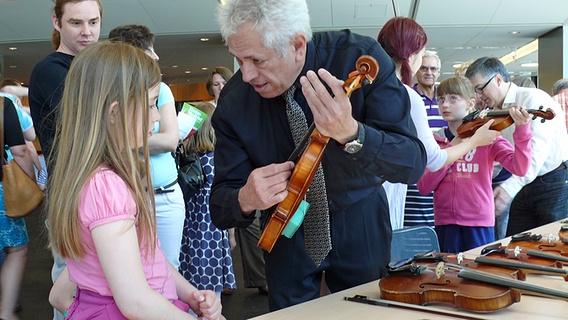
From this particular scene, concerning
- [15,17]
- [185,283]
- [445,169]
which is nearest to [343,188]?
[185,283]

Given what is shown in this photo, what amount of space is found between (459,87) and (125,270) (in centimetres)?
256

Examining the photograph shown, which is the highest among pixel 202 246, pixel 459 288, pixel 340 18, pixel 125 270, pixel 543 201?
pixel 340 18

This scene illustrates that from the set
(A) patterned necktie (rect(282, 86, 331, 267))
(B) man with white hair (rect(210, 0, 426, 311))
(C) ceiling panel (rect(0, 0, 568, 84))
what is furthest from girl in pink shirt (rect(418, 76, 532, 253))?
(C) ceiling panel (rect(0, 0, 568, 84))

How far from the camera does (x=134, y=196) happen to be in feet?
4.74

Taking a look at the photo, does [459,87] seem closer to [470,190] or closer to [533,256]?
[470,190]

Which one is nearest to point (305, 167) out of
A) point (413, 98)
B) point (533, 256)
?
point (533, 256)

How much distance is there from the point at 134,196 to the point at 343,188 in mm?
596

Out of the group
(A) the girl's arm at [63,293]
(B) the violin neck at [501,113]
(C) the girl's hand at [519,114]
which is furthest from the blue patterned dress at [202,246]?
(A) the girl's arm at [63,293]

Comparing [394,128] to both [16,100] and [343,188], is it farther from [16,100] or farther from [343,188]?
[16,100]

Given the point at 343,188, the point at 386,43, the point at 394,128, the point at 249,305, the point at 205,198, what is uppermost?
the point at 386,43

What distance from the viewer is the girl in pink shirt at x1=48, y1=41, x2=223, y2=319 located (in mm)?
1343

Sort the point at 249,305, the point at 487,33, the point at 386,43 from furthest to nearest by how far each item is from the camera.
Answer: the point at 487,33
the point at 249,305
the point at 386,43

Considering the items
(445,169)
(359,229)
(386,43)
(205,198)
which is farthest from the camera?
(205,198)

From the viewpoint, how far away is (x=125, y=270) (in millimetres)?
1327
